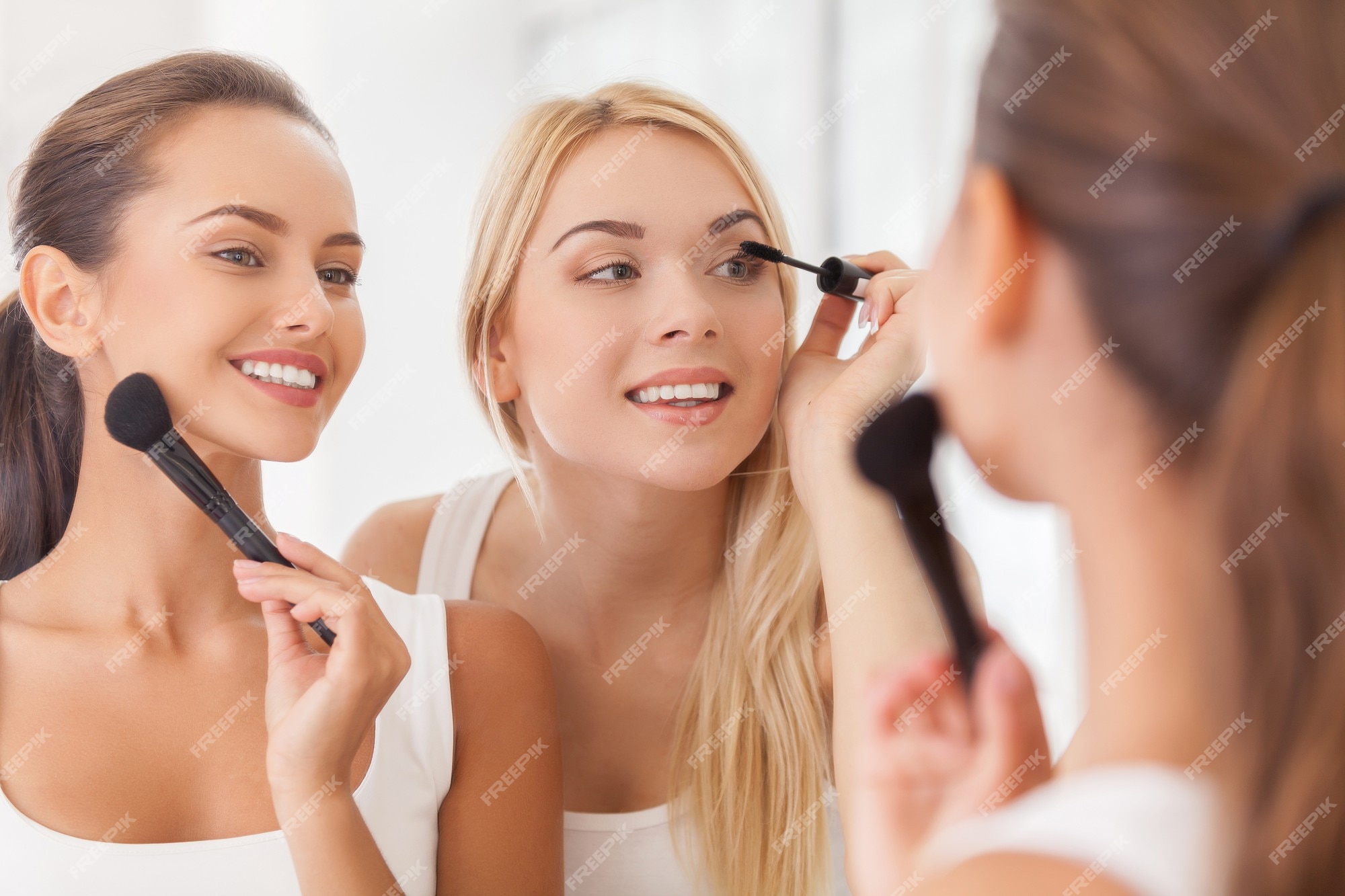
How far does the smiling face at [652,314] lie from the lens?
1.00m

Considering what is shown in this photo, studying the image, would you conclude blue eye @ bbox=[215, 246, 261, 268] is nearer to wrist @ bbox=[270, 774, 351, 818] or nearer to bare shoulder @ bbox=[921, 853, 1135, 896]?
wrist @ bbox=[270, 774, 351, 818]

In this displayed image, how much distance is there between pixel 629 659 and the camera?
1201 mm

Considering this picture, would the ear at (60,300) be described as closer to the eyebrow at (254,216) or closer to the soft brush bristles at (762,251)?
the eyebrow at (254,216)

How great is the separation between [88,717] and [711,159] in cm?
73

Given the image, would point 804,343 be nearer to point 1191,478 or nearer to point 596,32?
point 1191,478

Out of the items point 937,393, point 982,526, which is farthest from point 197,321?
point 982,526

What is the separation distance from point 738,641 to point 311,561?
49cm

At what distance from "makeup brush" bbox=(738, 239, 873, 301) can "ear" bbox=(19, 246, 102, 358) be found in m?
0.55

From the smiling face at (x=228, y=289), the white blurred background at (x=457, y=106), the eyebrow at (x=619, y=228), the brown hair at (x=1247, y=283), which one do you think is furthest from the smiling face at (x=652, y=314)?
the white blurred background at (x=457, y=106)

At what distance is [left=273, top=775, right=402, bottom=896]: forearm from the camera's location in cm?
75

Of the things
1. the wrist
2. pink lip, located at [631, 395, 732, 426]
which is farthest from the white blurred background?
the wrist

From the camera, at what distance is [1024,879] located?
1.25 feet

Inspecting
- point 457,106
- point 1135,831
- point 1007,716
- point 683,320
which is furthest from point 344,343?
point 457,106

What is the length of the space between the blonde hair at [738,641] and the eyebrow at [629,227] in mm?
55
